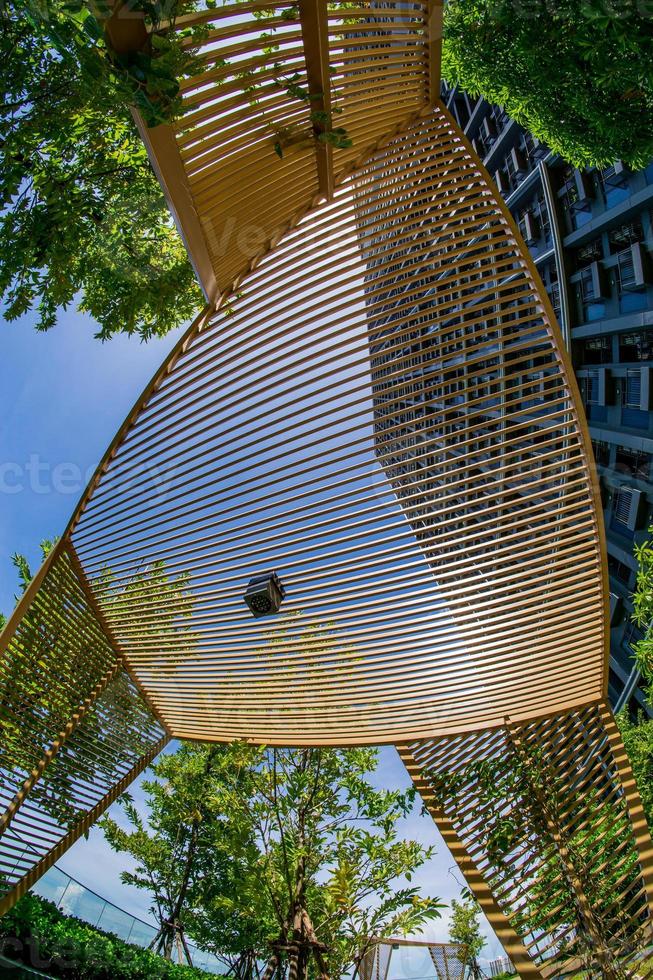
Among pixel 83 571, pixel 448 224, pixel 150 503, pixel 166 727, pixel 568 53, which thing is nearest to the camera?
pixel 448 224

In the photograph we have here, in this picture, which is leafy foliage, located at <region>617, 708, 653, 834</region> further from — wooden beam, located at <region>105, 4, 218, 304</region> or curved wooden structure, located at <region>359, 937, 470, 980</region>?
wooden beam, located at <region>105, 4, 218, 304</region>

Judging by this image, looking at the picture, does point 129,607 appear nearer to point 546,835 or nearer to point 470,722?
point 470,722

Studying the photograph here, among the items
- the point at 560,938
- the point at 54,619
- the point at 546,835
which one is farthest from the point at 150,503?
the point at 560,938

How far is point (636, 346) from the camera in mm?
15195

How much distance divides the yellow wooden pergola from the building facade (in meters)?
11.4

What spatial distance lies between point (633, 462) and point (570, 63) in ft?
44.8

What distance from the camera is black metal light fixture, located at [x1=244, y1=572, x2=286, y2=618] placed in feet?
14.4

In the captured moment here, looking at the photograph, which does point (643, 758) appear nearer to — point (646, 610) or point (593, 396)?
point (646, 610)

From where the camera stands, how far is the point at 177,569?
5043mm

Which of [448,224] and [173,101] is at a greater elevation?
[448,224]

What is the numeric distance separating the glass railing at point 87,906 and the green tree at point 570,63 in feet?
29.5

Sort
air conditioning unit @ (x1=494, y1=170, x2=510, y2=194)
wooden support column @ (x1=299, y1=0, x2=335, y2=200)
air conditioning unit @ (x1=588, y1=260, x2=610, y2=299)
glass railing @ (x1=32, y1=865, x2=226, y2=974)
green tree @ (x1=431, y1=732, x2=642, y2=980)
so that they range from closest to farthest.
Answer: wooden support column @ (x1=299, y1=0, x2=335, y2=200)
green tree @ (x1=431, y1=732, x2=642, y2=980)
glass railing @ (x1=32, y1=865, x2=226, y2=974)
air conditioning unit @ (x1=588, y1=260, x2=610, y2=299)
air conditioning unit @ (x1=494, y1=170, x2=510, y2=194)

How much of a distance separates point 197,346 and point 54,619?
123 inches

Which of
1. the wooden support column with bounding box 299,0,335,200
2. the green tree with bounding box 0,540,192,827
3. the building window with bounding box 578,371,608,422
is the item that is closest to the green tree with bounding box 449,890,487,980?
the green tree with bounding box 0,540,192,827
